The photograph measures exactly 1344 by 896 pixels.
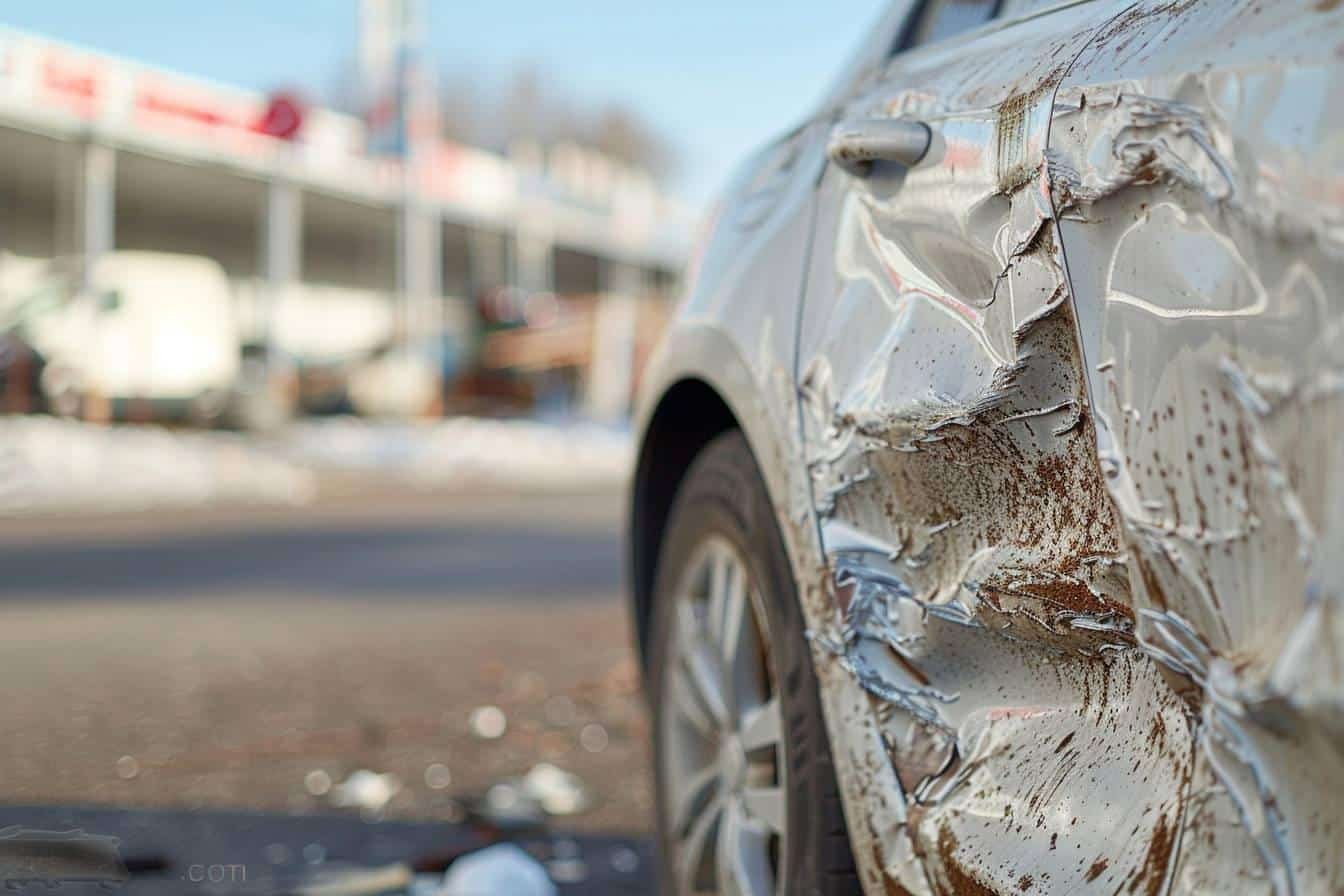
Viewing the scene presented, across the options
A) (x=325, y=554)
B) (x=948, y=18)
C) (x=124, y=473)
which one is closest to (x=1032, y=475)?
(x=948, y=18)

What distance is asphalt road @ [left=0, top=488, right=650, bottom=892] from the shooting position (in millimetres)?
3600

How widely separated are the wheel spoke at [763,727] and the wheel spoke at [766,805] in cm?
6

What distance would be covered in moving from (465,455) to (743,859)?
16.6 m

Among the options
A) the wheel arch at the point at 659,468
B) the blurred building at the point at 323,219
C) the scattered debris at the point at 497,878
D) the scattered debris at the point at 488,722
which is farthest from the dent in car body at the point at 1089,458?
the blurred building at the point at 323,219

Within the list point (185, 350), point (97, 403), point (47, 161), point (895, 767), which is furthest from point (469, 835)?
point (47, 161)

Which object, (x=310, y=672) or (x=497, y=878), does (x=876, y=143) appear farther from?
(x=310, y=672)

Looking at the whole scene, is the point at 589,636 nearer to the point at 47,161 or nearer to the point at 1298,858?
the point at 1298,858

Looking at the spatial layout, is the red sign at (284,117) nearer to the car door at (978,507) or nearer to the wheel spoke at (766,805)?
the wheel spoke at (766,805)

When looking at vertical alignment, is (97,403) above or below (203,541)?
above

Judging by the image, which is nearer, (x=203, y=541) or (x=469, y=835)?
(x=469, y=835)

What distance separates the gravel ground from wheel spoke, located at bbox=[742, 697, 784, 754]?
139 centimetres

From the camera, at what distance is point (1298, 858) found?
3.28ft

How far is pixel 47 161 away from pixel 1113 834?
2290 centimetres

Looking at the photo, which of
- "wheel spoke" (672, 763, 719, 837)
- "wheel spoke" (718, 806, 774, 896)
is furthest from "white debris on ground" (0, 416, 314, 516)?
"wheel spoke" (718, 806, 774, 896)
